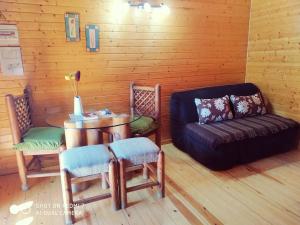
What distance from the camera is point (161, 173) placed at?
215 centimetres

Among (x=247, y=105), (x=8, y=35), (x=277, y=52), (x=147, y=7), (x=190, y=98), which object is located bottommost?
(x=247, y=105)

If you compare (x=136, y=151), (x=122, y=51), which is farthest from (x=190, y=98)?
(x=136, y=151)

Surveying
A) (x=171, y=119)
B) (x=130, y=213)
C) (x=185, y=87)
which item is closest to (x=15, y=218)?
(x=130, y=213)

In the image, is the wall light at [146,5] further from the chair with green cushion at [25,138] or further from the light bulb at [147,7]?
the chair with green cushion at [25,138]

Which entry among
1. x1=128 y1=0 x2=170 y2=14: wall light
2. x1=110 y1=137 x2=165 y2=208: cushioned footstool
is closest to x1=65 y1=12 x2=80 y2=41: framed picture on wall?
x1=128 y1=0 x2=170 y2=14: wall light

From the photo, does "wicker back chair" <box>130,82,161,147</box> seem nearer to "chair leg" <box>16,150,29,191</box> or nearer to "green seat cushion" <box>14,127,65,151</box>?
"green seat cushion" <box>14,127,65,151</box>

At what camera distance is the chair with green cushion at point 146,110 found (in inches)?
101

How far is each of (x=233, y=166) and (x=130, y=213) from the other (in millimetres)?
1371

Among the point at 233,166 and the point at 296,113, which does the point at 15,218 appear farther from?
the point at 296,113

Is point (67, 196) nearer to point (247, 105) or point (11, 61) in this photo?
point (11, 61)

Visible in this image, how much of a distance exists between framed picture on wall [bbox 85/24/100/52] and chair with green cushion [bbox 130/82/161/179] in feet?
2.05

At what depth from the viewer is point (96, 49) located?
2.80 m

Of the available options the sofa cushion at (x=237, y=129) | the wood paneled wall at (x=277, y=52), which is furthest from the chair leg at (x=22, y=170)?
the wood paneled wall at (x=277, y=52)

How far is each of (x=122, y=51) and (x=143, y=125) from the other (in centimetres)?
99
